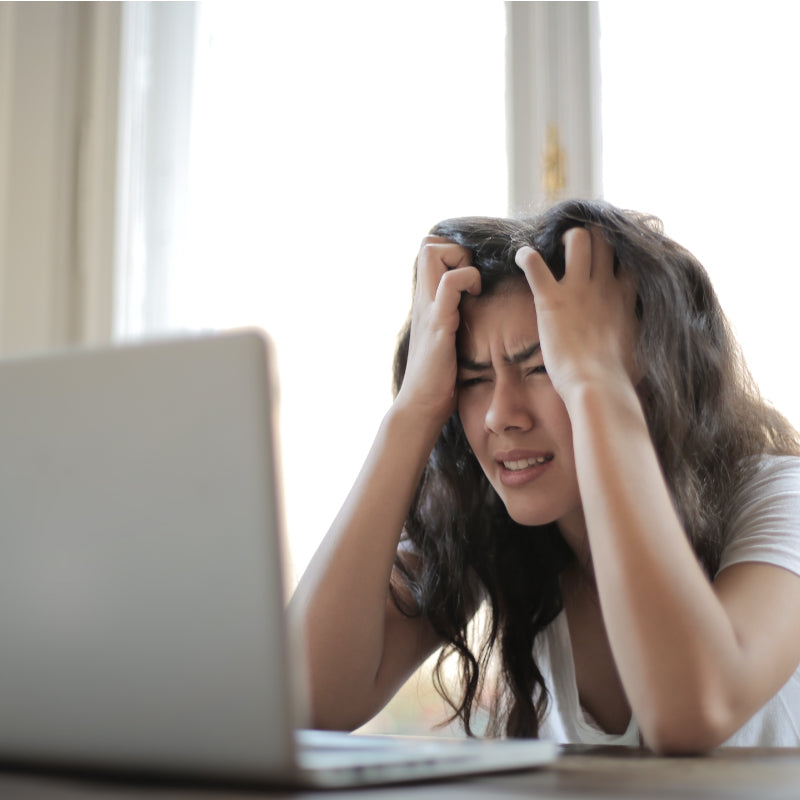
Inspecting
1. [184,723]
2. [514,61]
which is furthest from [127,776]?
[514,61]

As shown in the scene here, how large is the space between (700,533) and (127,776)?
2.57ft

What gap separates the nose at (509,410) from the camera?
1146mm

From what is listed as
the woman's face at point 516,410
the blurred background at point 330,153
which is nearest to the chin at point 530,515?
the woman's face at point 516,410

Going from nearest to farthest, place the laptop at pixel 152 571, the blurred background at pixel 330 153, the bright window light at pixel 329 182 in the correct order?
the laptop at pixel 152 571 < the blurred background at pixel 330 153 < the bright window light at pixel 329 182

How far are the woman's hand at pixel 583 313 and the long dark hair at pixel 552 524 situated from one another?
20 millimetres

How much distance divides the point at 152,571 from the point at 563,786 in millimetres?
262

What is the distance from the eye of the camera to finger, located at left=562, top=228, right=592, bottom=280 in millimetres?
1136

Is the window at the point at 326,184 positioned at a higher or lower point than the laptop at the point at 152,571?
higher

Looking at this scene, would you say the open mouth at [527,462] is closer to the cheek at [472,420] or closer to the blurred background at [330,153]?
the cheek at [472,420]

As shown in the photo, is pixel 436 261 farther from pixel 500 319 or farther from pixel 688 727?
pixel 688 727

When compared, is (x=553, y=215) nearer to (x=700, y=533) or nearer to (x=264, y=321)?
(x=700, y=533)

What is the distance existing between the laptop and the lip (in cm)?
63

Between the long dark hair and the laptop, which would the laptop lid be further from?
the long dark hair

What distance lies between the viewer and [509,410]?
1.15 m
